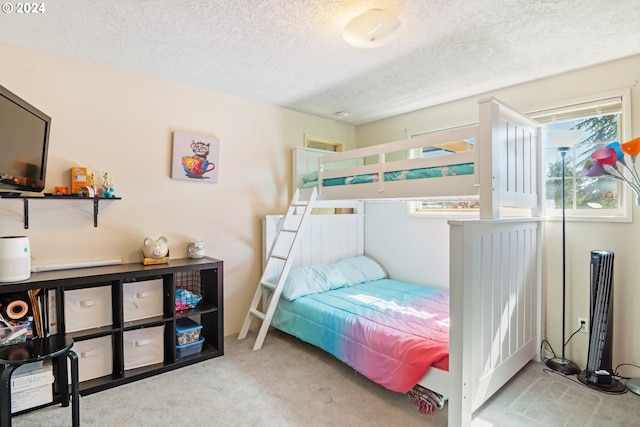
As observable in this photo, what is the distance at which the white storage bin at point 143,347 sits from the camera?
2375 mm

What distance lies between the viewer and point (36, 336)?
6.64 ft

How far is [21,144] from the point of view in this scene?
74.7 inches

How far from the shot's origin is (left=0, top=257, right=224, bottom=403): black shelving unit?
2088mm

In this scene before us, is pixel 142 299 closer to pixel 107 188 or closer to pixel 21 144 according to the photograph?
pixel 107 188

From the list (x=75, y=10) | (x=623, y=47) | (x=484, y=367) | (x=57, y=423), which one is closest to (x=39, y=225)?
(x=57, y=423)

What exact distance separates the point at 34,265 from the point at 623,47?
4.24 m

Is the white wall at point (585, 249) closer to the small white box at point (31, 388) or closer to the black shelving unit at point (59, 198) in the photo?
the black shelving unit at point (59, 198)

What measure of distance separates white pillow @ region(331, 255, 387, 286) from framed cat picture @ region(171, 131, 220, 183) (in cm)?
162

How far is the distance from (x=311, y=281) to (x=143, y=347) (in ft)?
4.81

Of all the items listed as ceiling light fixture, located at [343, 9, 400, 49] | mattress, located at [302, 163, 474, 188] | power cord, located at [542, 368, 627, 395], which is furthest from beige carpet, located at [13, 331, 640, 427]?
ceiling light fixture, located at [343, 9, 400, 49]

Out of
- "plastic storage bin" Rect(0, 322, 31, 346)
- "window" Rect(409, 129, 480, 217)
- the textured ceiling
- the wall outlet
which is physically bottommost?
the wall outlet

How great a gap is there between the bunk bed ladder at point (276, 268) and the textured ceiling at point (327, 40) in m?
1.17


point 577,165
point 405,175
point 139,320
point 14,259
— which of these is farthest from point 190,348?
point 577,165

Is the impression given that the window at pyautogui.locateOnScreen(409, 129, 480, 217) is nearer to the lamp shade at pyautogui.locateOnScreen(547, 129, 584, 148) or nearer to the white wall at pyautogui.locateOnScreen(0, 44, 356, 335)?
the lamp shade at pyautogui.locateOnScreen(547, 129, 584, 148)
